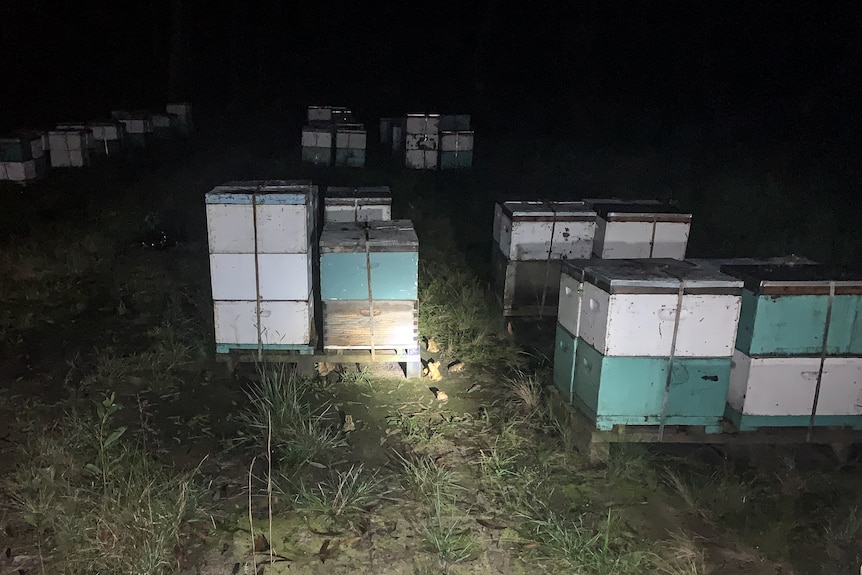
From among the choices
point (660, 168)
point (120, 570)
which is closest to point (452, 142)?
point (660, 168)

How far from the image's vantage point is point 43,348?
6.25 metres

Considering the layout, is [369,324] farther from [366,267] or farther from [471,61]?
[471,61]

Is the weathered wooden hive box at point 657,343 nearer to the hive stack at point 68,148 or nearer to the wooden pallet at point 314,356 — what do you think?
the wooden pallet at point 314,356

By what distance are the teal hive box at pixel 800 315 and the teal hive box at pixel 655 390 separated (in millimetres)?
314

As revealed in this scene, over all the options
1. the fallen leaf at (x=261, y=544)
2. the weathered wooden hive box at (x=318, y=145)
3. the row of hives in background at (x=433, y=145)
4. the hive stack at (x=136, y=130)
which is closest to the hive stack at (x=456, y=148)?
the row of hives in background at (x=433, y=145)

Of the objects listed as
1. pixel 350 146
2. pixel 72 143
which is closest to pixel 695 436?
pixel 350 146

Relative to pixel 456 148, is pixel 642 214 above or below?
below

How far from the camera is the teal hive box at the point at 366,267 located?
5305 mm

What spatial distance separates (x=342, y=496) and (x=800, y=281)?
3296mm

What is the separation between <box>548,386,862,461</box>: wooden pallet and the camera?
4410 millimetres

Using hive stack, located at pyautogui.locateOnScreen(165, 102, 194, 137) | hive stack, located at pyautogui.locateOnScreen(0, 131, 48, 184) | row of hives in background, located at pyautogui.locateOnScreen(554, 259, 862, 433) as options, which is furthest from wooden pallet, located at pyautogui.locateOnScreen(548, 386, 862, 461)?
hive stack, located at pyautogui.locateOnScreen(165, 102, 194, 137)

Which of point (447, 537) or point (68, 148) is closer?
point (447, 537)

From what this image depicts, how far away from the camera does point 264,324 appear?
5543 millimetres

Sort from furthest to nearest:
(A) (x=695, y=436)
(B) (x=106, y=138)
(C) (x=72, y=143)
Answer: (B) (x=106, y=138) < (C) (x=72, y=143) < (A) (x=695, y=436)
